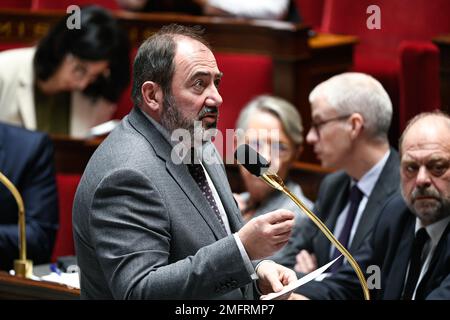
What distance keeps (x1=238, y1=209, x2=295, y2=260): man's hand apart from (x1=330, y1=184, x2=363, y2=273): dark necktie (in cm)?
72

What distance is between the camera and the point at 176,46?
1.06 meters

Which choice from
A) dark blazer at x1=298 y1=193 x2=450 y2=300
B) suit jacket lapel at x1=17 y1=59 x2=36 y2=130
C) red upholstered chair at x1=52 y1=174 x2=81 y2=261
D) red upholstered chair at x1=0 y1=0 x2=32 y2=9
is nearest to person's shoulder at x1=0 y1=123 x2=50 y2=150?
red upholstered chair at x1=52 y1=174 x2=81 y2=261

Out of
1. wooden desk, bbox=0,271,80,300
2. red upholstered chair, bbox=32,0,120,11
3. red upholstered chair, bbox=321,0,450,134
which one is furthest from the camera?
red upholstered chair, bbox=32,0,120,11

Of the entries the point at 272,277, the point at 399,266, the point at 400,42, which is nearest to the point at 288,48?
the point at 400,42

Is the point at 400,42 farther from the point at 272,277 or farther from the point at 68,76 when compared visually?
the point at 272,277

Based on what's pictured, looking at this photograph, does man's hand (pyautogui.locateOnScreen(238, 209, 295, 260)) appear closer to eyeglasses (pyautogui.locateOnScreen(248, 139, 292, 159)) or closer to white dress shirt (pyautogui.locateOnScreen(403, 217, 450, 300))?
white dress shirt (pyautogui.locateOnScreen(403, 217, 450, 300))

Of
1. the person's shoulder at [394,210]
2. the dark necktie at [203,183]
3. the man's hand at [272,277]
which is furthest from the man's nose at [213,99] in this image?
the person's shoulder at [394,210]

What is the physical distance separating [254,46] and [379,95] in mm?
678

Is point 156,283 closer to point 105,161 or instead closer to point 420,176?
point 105,161

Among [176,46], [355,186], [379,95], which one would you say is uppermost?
[176,46]

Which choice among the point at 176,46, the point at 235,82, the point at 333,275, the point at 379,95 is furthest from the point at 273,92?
the point at 176,46

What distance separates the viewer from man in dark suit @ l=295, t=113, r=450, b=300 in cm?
141

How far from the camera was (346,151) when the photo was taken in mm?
1817

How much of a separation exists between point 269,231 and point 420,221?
0.57 meters
